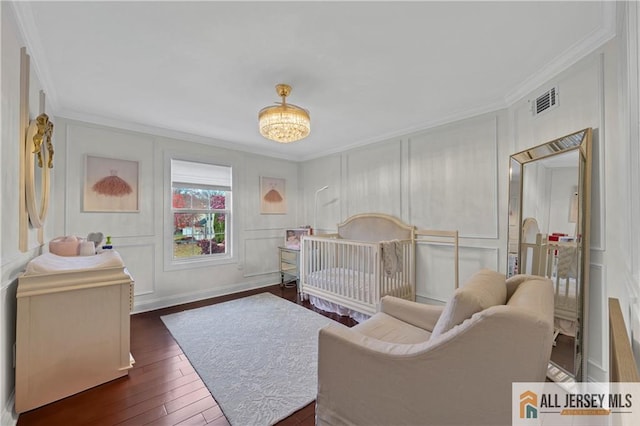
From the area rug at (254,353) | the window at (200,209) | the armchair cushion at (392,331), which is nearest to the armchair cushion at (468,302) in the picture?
the armchair cushion at (392,331)

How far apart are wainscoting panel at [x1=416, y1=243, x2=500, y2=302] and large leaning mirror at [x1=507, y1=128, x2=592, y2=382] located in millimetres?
489

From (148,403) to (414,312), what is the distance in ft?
6.07

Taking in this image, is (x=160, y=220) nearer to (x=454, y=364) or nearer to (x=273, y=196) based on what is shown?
(x=273, y=196)

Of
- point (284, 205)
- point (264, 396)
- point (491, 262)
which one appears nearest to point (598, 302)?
point (491, 262)

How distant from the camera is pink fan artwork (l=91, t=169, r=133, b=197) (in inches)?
123

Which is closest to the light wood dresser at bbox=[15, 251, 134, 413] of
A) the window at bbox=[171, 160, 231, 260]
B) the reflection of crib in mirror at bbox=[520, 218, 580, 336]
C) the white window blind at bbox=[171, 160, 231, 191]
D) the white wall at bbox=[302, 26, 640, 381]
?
the window at bbox=[171, 160, 231, 260]

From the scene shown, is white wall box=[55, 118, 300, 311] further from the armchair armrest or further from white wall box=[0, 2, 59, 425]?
the armchair armrest

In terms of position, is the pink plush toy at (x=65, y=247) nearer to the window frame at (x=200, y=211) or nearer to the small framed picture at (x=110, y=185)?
the small framed picture at (x=110, y=185)

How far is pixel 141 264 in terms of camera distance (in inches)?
133

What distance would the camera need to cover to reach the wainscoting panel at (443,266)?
2.87 metres

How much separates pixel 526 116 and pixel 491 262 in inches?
56.8

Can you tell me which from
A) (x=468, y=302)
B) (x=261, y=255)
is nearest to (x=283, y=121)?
(x=468, y=302)

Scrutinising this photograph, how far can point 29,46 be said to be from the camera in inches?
69.6

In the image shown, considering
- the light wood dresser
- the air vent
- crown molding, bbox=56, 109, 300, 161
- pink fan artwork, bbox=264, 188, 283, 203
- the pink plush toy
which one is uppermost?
crown molding, bbox=56, 109, 300, 161
